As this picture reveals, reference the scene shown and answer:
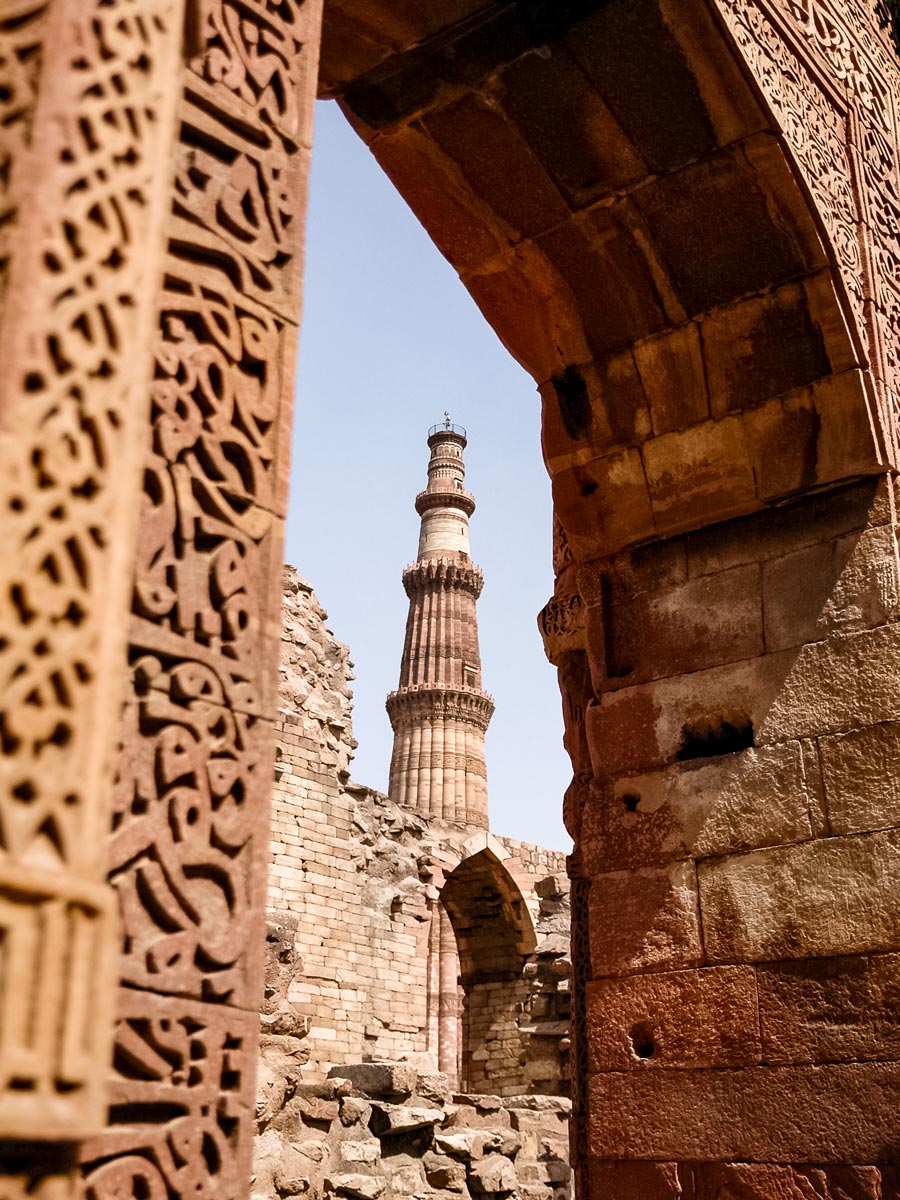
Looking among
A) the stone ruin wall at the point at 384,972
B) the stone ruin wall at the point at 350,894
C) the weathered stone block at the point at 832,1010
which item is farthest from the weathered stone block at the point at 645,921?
the stone ruin wall at the point at 350,894

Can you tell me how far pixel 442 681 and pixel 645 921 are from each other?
29.0 meters

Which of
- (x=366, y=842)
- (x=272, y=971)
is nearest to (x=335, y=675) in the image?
(x=366, y=842)

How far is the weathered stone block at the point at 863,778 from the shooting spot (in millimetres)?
3846

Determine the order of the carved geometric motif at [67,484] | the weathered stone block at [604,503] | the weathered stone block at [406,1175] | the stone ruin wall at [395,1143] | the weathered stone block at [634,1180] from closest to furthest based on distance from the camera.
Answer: the carved geometric motif at [67,484]
the weathered stone block at [634,1180]
the weathered stone block at [604,503]
the stone ruin wall at [395,1143]
the weathered stone block at [406,1175]

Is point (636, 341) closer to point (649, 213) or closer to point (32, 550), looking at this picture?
point (649, 213)

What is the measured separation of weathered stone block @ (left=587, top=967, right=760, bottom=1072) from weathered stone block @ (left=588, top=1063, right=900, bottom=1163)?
0.05 meters

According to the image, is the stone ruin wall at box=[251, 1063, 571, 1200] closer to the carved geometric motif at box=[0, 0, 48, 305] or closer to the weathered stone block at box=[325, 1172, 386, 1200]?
the weathered stone block at box=[325, 1172, 386, 1200]

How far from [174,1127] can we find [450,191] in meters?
3.57

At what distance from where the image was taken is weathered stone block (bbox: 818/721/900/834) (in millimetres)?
3846

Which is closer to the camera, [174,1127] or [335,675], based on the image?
[174,1127]

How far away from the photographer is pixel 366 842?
17984 millimetres

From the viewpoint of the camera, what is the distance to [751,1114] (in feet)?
12.5

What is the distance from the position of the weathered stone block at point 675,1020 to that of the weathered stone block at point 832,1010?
0.24 feet

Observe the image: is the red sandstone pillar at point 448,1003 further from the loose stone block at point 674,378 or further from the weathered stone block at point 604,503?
the loose stone block at point 674,378
